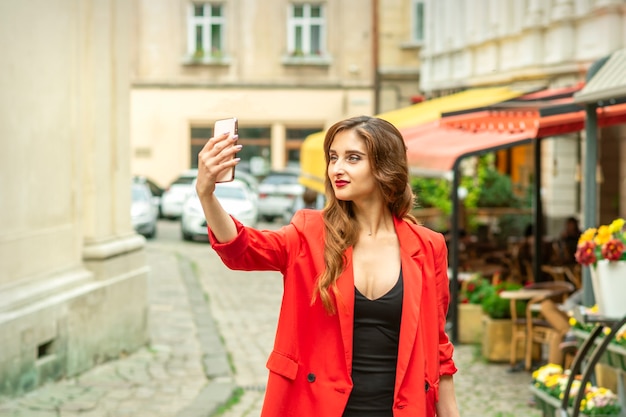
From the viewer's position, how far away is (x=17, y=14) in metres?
9.38

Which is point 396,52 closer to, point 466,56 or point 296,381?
point 466,56

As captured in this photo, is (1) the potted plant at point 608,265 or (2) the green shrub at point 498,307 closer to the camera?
(1) the potted plant at point 608,265

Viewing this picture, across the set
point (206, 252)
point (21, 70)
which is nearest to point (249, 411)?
point (21, 70)

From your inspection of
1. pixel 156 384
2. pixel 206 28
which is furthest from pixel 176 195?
pixel 156 384

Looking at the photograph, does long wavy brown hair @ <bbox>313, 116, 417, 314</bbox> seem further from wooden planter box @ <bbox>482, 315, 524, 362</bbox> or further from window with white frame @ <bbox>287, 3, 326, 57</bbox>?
window with white frame @ <bbox>287, 3, 326, 57</bbox>

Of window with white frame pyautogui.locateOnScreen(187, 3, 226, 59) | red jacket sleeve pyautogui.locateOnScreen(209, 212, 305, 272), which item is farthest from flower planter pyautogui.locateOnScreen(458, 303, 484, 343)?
window with white frame pyautogui.locateOnScreen(187, 3, 226, 59)

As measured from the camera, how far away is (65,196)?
1056cm

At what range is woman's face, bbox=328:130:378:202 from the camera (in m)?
3.88

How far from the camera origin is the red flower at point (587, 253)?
7.50 meters

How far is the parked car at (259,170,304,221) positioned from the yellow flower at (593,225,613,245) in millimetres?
27626

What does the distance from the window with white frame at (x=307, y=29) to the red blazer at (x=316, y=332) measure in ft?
133

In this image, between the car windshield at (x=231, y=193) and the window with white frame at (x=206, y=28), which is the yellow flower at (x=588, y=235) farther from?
the window with white frame at (x=206, y=28)

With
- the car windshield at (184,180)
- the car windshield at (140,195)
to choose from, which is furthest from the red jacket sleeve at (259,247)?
the car windshield at (184,180)

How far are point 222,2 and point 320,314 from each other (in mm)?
40754
